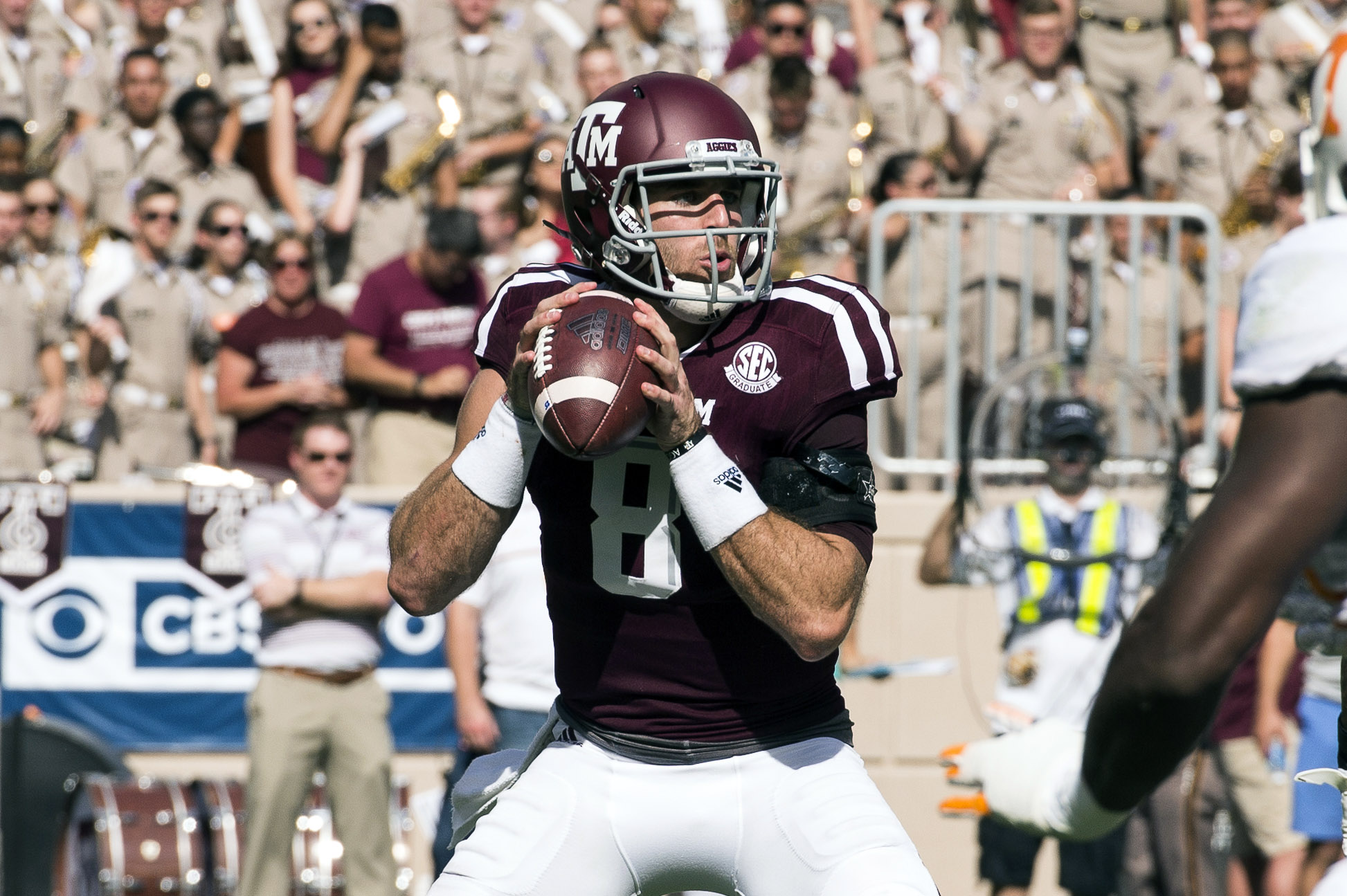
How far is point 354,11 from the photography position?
30.6 feet

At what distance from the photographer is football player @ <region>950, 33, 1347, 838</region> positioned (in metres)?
2.09

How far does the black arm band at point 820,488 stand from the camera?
286 cm

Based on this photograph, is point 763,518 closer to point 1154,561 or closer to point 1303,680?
point 1154,561

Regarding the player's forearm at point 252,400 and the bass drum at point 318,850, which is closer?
the bass drum at point 318,850

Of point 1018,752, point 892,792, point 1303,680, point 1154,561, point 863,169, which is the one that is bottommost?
point 892,792

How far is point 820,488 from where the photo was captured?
9.44ft

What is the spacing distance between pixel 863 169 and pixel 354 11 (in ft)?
9.94

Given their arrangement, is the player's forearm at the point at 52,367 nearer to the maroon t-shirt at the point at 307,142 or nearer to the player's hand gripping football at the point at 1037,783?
the maroon t-shirt at the point at 307,142

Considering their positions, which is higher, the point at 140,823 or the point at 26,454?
the point at 26,454

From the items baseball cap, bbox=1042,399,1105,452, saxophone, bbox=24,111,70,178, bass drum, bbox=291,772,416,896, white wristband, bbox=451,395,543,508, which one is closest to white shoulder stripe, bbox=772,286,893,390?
white wristband, bbox=451,395,543,508

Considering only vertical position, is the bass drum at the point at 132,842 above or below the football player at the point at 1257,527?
below

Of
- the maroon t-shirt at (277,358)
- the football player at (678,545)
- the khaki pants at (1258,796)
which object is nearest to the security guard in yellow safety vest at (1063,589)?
the khaki pants at (1258,796)

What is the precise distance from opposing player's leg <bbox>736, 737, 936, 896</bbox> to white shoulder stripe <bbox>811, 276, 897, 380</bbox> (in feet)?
2.22

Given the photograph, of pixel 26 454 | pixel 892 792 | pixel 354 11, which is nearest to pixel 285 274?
pixel 26 454
